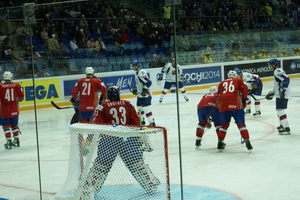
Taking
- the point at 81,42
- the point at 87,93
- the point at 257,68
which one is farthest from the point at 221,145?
the point at 257,68

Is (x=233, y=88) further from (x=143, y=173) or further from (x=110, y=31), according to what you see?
(x=143, y=173)

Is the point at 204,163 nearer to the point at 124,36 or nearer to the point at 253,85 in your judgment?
the point at 124,36

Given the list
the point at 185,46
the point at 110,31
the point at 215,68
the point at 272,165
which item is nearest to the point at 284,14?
the point at 215,68

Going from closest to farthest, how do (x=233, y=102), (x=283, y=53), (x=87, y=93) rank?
→ (x=233, y=102) → (x=87, y=93) → (x=283, y=53)

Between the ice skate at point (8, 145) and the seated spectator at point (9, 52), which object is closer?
the ice skate at point (8, 145)

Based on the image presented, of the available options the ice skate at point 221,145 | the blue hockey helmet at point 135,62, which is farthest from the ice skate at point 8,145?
the ice skate at point 221,145

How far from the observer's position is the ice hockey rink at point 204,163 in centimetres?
588

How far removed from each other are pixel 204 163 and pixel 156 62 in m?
3.04

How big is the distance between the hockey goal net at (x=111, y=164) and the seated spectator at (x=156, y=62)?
14.0 feet

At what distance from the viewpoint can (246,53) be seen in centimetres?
1878

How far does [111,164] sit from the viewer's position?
4.97m

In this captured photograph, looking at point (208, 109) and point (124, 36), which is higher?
point (124, 36)

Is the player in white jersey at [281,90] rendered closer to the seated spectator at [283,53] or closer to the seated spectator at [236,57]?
the seated spectator at [236,57]

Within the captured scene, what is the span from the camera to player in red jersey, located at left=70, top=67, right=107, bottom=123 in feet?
28.3
